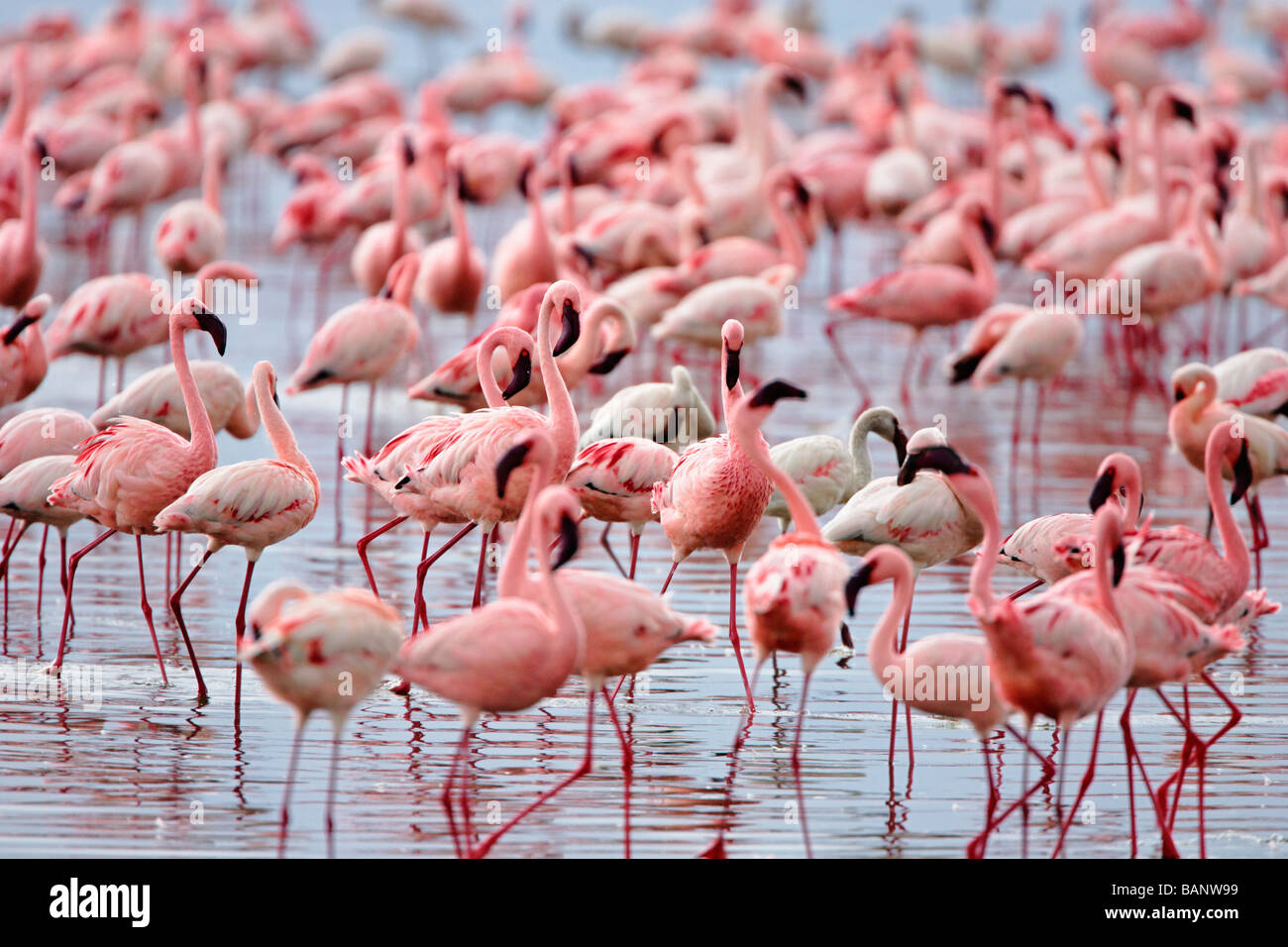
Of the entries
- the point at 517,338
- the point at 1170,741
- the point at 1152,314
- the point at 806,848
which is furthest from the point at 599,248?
the point at 806,848

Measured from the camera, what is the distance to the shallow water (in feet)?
17.4


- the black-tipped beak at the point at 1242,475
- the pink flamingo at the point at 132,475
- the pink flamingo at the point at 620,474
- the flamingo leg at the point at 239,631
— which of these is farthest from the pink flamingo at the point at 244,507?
the black-tipped beak at the point at 1242,475

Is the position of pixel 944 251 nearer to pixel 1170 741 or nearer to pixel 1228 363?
pixel 1228 363

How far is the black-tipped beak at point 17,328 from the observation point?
816 cm

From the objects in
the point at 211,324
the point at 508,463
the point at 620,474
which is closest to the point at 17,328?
the point at 211,324

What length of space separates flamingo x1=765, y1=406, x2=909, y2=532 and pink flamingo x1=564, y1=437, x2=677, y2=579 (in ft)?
1.66

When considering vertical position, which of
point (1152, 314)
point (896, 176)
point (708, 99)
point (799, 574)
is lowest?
point (799, 574)

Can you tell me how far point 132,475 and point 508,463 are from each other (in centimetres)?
207

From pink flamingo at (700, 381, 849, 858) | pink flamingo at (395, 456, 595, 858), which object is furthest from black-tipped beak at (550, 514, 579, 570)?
pink flamingo at (700, 381, 849, 858)

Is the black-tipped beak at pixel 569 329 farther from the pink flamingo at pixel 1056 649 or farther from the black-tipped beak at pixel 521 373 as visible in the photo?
the pink flamingo at pixel 1056 649
